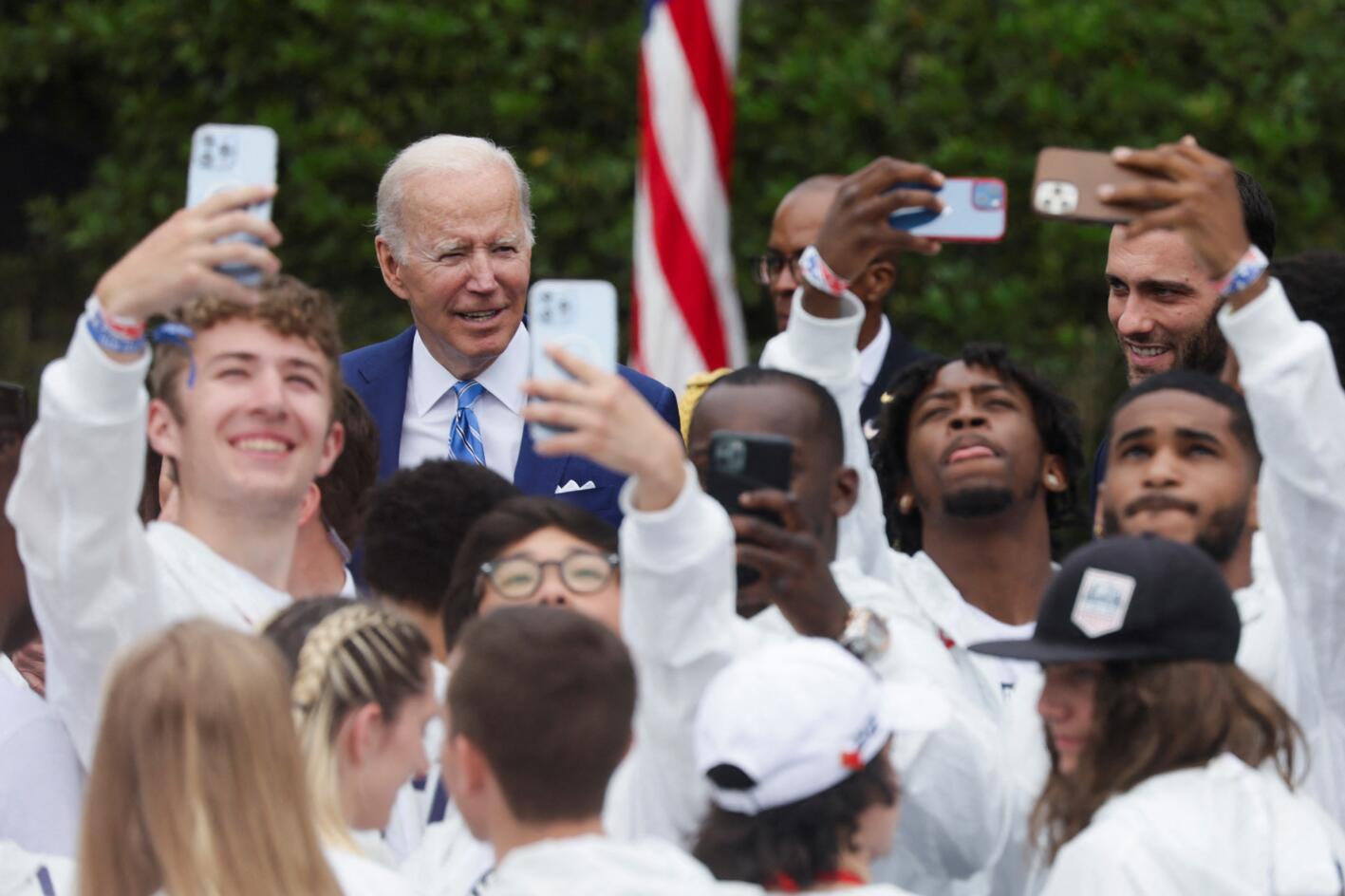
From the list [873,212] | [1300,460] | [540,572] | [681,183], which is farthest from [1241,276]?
[681,183]

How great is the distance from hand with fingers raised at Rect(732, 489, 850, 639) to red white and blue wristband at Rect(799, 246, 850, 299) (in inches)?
24.2

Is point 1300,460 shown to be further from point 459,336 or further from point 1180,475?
point 459,336

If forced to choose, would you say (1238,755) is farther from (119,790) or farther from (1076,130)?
(1076,130)

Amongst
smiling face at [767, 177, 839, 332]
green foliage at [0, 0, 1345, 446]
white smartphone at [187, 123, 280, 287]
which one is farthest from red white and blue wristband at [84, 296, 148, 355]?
green foliage at [0, 0, 1345, 446]

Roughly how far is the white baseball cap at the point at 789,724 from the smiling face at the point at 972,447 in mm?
1269

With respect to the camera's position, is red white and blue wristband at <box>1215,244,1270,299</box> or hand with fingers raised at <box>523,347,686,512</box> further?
red white and blue wristband at <box>1215,244,1270,299</box>

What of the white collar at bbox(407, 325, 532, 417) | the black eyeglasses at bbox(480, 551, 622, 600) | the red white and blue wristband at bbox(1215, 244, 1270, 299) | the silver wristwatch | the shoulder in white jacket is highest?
the red white and blue wristband at bbox(1215, 244, 1270, 299)

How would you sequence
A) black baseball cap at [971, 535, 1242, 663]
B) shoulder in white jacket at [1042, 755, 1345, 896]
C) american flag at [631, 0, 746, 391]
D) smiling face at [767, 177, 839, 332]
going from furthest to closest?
american flag at [631, 0, 746, 391] → smiling face at [767, 177, 839, 332] → black baseball cap at [971, 535, 1242, 663] → shoulder in white jacket at [1042, 755, 1345, 896]

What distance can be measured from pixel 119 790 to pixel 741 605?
1.45m

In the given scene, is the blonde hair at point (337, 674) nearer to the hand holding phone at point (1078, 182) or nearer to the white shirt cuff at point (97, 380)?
the white shirt cuff at point (97, 380)

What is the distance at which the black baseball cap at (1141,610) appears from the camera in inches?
151

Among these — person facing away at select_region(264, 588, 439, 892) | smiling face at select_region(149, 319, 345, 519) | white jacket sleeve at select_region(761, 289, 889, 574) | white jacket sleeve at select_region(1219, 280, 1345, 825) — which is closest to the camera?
person facing away at select_region(264, 588, 439, 892)

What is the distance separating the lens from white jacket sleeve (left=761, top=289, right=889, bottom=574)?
4762mm

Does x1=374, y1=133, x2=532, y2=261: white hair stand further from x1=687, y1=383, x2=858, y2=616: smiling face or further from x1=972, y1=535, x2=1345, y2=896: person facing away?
x1=972, y1=535, x2=1345, y2=896: person facing away
